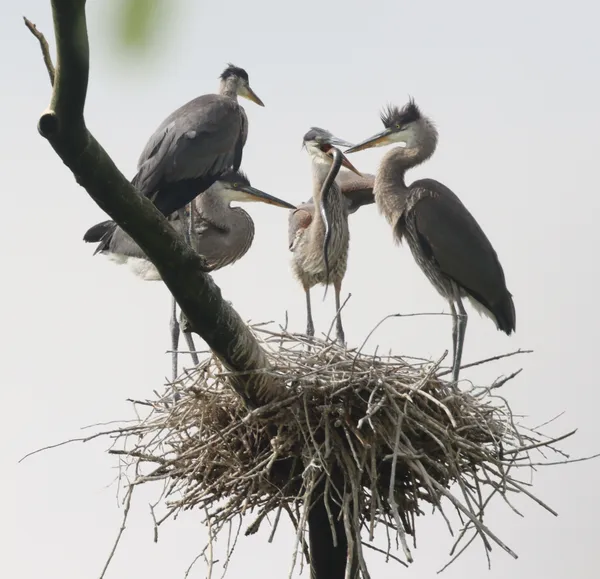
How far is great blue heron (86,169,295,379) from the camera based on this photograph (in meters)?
6.51

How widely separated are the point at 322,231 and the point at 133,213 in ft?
12.8

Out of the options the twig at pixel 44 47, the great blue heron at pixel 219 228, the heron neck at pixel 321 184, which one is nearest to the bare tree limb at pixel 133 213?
Result: the twig at pixel 44 47

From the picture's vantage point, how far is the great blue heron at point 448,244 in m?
5.66

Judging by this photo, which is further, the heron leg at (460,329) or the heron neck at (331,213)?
the heron neck at (331,213)

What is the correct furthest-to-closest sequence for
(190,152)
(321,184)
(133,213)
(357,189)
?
(357,189) → (321,184) → (190,152) → (133,213)

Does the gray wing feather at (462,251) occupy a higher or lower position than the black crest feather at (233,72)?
lower

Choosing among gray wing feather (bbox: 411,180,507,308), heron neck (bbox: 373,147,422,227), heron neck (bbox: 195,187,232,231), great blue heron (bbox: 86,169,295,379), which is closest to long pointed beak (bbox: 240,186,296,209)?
great blue heron (bbox: 86,169,295,379)

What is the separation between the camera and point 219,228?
22.1ft

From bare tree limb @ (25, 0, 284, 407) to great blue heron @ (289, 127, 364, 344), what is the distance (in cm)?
285

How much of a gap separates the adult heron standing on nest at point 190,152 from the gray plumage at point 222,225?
3.45 ft

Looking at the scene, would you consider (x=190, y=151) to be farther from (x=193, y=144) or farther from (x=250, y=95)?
(x=250, y=95)

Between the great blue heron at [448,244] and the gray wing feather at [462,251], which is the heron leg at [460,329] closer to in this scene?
the great blue heron at [448,244]

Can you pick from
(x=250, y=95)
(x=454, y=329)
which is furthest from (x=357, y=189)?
(x=454, y=329)

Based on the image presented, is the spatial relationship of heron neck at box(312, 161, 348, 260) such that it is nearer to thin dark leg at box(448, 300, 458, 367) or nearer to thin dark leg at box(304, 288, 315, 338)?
thin dark leg at box(304, 288, 315, 338)
